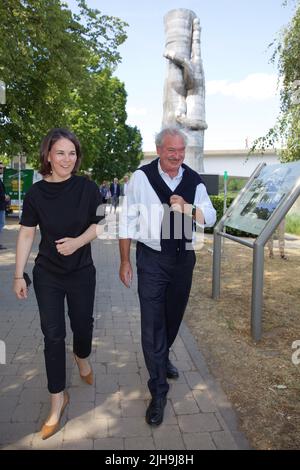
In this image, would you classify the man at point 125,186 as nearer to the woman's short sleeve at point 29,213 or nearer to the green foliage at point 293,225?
the woman's short sleeve at point 29,213

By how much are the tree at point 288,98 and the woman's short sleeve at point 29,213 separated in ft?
22.3

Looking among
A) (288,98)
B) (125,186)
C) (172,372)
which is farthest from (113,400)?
(288,98)

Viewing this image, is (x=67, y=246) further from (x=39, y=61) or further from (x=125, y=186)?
(x=39, y=61)

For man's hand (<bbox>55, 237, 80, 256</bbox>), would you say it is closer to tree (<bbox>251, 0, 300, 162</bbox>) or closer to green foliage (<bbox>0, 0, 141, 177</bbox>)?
tree (<bbox>251, 0, 300, 162</bbox>)

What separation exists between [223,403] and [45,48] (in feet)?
38.4

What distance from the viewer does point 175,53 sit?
1184cm

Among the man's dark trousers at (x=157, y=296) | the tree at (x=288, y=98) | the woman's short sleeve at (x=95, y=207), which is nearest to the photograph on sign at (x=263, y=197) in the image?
the man's dark trousers at (x=157, y=296)

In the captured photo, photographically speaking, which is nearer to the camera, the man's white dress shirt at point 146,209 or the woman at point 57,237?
the woman at point 57,237

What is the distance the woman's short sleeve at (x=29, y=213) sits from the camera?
2902 millimetres

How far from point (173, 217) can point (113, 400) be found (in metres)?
1.40

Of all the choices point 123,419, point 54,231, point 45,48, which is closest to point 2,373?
point 123,419

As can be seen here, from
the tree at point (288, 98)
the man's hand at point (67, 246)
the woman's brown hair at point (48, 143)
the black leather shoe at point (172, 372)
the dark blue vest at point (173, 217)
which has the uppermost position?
the tree at point (288, 98)

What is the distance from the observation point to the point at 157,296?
310 centimetres

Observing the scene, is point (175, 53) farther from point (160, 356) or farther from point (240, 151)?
point (240, 151)
